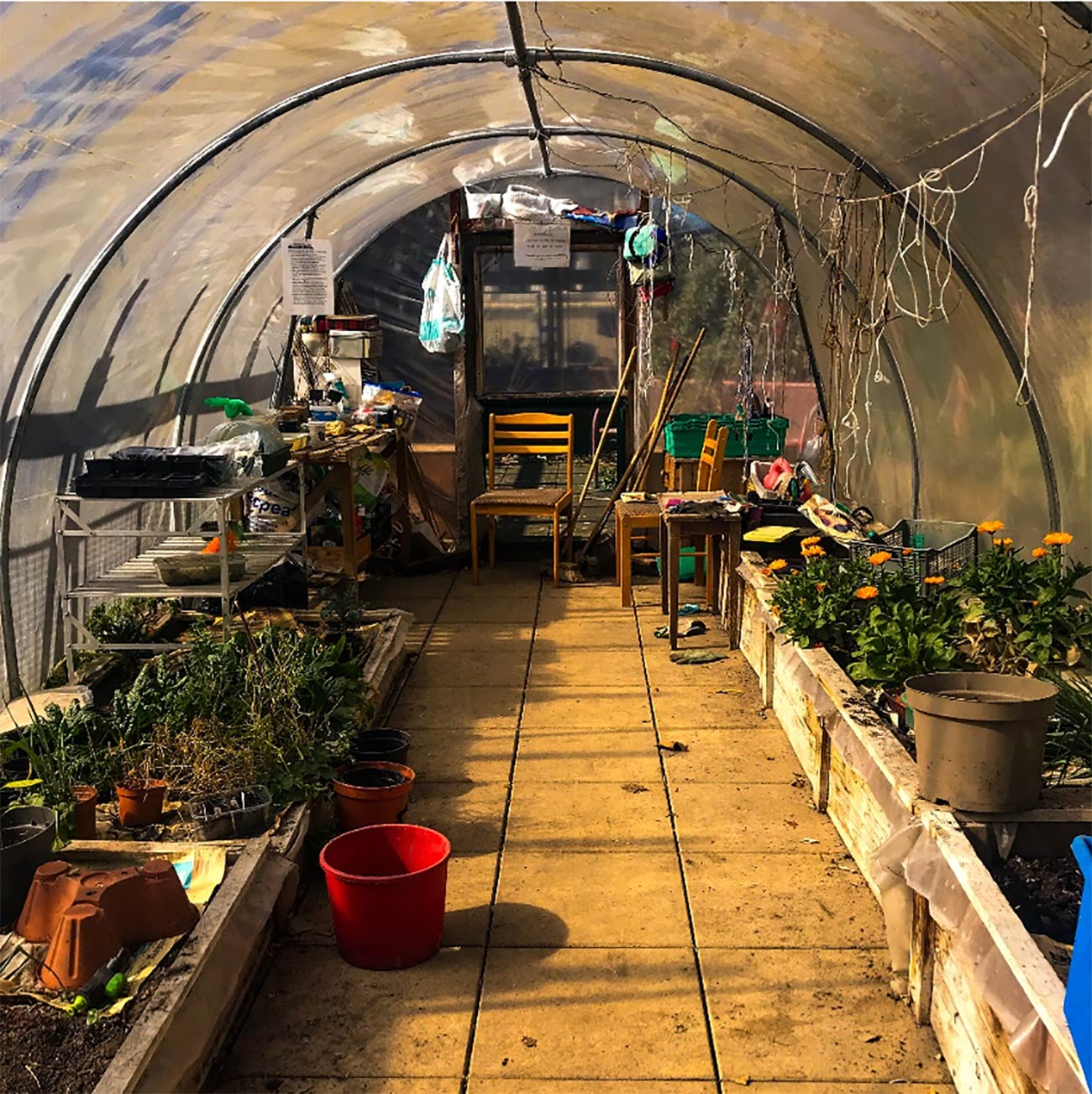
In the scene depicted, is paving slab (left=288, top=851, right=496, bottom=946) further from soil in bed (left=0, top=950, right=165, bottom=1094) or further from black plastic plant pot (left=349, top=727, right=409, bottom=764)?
soil in bed (left=0, top=950, right=165, bottom=1094)

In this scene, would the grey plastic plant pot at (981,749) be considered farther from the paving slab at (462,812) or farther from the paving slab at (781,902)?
the paving slab at (462,812)

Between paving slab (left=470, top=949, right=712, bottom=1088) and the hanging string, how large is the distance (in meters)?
1.91

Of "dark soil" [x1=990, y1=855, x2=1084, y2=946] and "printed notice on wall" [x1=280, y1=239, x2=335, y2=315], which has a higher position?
"printed notice on wall" [x1=280, y1=239, x2=335, y2=315]

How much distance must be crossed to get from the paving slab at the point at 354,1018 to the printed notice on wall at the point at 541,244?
6018 millimetres

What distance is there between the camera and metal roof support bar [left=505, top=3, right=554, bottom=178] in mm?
5090

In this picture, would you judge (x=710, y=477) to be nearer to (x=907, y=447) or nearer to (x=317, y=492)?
(x=907, y=447)

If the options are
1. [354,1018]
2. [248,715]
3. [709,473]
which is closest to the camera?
[354,1018]

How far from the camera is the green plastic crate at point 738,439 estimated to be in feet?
27.6

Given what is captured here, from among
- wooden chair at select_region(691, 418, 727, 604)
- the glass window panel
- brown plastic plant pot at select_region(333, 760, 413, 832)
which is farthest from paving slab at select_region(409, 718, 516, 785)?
the glass window panel

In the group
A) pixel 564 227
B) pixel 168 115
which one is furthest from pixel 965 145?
pixel 564 227

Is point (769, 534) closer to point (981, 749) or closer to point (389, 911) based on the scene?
point (981, 749)

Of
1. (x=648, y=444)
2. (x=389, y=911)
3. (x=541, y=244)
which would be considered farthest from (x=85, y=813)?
(x=541, y=244)

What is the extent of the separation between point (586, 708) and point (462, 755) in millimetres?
833

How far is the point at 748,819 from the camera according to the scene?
4430mm
